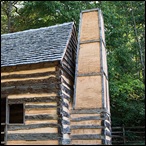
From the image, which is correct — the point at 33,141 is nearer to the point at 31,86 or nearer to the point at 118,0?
the point at 31,86

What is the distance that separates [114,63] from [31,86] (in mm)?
9859

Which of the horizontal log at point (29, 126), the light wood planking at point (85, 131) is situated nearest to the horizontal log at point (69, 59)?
the horizontal log at point (29, 126)

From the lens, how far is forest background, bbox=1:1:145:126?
18.8 meters

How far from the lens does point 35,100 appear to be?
10.7 m

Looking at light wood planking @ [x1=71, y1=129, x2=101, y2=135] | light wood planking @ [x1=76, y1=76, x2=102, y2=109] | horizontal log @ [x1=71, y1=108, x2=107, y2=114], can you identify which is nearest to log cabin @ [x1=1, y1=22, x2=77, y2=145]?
light wood planking @ [x1=71, y1=129, x2=101, y2=135]

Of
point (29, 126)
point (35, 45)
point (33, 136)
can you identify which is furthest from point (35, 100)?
point (35, 45)

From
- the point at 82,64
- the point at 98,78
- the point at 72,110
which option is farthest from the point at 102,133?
the point at 82,64

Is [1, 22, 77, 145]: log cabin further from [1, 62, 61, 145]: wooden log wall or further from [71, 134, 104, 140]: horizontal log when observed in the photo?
[71, 134, 104, 140]: horizontal log

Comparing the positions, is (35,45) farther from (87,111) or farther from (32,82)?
(87,111)

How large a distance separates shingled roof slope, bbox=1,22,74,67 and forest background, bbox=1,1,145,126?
6.64 m

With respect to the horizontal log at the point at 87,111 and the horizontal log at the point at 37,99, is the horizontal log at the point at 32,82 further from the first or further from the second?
the horizontal log at the point at 87,111

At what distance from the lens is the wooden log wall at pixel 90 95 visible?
10.8 meters

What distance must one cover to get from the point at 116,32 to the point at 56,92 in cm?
1092

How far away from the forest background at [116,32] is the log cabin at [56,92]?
6.36 meters
